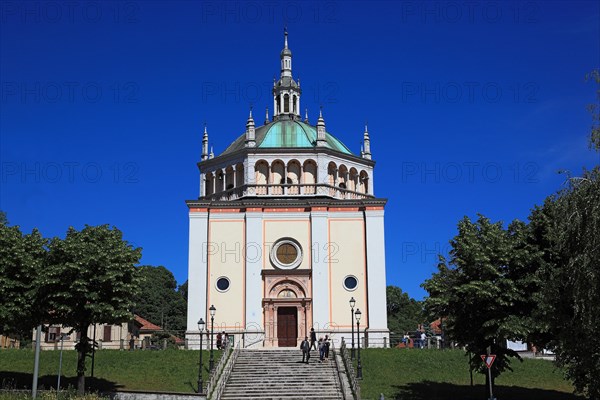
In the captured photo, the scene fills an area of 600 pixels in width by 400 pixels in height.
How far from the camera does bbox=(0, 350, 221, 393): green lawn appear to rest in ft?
107

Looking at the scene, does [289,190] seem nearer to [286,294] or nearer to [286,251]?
[286,251]

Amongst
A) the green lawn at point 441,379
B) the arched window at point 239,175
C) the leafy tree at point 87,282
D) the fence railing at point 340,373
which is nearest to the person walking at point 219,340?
the fence railing at point 340,373

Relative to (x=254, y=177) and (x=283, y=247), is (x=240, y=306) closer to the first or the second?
(x=283, y=247)

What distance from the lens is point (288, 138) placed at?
51.7m

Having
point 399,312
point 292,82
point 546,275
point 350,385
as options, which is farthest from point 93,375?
point 399,312

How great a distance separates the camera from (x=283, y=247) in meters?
47.4

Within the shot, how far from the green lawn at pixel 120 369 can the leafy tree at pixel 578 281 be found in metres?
17.0

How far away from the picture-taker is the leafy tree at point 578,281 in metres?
19.8

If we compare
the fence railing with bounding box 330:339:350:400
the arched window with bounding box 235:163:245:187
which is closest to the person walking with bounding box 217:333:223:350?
the fence railing with bounding box 330:339:350:400

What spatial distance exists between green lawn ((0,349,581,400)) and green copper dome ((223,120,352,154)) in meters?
17.2

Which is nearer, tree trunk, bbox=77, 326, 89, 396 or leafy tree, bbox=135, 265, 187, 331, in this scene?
tree trunk, bbox=77, 326, 89, 396

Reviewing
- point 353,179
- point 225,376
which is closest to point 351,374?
point 225,376

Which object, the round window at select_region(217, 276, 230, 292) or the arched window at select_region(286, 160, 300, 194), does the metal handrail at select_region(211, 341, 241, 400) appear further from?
the arched window at select_region(286, 160, 300, 194)

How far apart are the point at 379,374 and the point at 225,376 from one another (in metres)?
7.82
